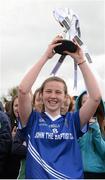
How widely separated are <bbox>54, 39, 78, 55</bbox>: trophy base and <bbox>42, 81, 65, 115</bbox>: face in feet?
0.98

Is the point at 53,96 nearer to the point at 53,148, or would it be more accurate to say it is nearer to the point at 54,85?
the point at 54,85

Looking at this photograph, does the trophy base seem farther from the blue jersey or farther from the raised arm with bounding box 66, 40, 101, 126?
the blue jersey

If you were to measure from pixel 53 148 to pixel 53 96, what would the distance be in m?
0.44

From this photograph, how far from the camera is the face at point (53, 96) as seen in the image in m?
3.26

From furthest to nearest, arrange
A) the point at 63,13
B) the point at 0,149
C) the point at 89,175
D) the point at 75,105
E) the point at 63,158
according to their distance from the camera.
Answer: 1. the point at 75,105
2. the point at 89,175
3. the point at 0,149
4. the point at 63,13
5. the point at 63,158

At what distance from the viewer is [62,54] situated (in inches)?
128

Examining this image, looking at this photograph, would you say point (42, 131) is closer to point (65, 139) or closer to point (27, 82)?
point (65, 139)

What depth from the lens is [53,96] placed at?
3.24 metres

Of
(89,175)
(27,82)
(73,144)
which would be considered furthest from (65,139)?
(89,175)

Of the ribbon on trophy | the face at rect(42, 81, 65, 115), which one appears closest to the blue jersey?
the face at rect(42, 81, 65, 115)

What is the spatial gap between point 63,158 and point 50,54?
87 cm

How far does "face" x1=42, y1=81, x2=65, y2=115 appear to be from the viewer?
326 centimetres

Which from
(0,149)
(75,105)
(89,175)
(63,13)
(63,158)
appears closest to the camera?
(63,158)

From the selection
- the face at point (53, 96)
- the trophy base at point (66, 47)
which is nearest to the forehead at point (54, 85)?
the face at point (53, 96)
